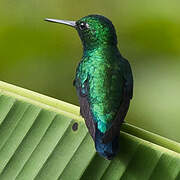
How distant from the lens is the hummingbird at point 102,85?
8.28 ft

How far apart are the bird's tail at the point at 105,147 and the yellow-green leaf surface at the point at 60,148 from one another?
3 centimetres

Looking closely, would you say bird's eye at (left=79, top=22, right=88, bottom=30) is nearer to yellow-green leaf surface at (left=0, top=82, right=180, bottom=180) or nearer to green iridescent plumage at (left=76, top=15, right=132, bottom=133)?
green iridescent plumage at (left=76, top=15, right=132, bottom=133)

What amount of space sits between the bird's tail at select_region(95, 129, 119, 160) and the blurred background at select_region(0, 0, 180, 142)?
132 centimetres

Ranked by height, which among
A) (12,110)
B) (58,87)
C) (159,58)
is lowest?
(58,87)

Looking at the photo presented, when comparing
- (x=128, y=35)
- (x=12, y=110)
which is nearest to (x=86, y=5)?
(x=128, y=35)

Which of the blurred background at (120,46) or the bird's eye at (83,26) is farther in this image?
the blurred background at (120,46)

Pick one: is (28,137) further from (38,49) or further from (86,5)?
(86,5)

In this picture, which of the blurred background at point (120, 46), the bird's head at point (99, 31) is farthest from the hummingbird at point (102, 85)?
the blurred background at point (120, 46)

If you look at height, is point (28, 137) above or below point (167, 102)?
above

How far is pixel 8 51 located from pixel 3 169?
61.3 inches

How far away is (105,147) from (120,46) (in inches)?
69.8

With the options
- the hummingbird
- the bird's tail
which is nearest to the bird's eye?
the hummingbird

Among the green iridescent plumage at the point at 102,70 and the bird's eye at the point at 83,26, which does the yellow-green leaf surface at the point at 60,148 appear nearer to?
the green iridescent plumage at the point at 102,70

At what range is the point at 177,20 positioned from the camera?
3.91 meters
